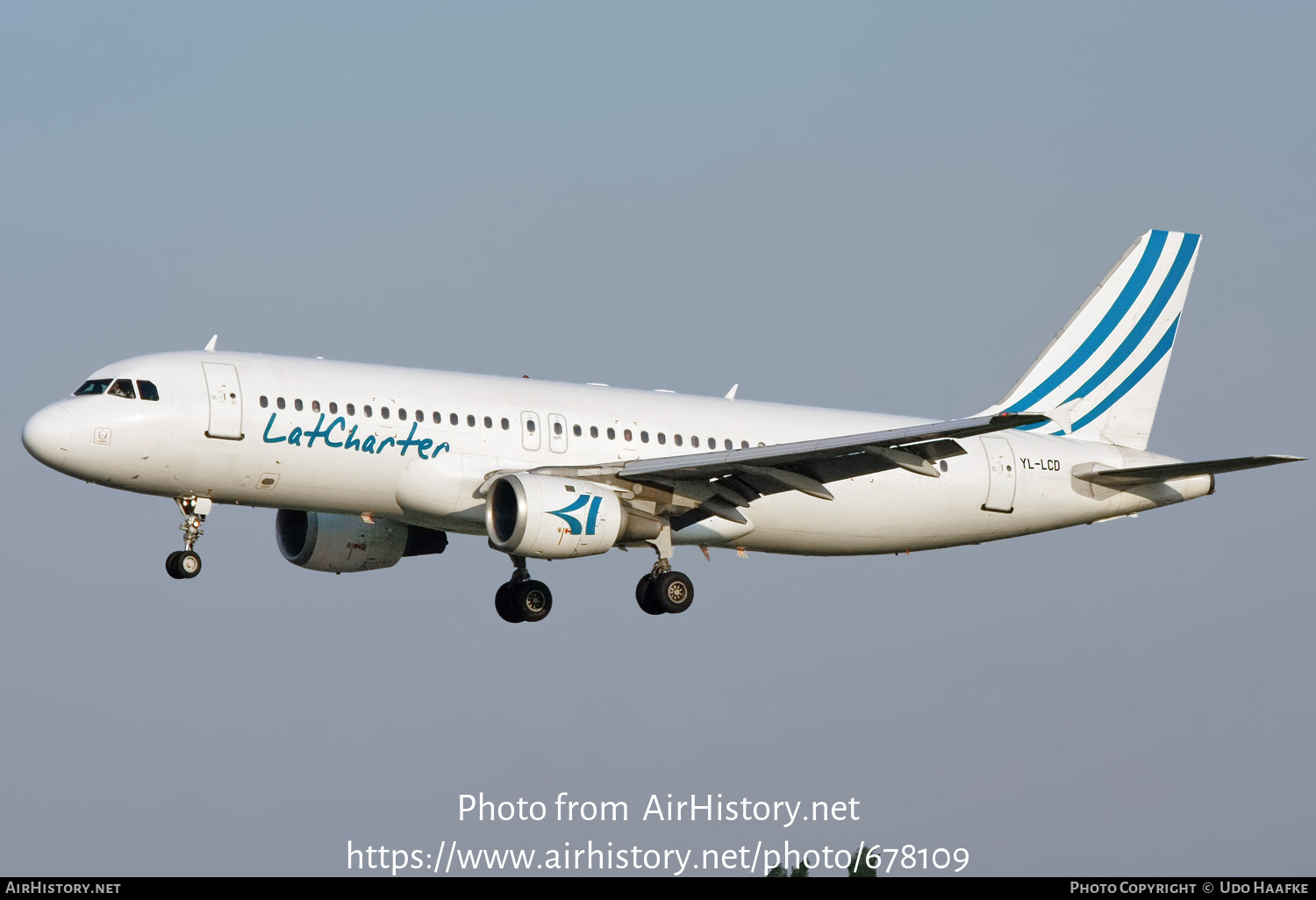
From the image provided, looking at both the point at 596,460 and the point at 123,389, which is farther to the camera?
the point at 596,460

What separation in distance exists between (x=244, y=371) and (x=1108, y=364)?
2274 cm

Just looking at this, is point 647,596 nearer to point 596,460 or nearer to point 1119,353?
point 596,460

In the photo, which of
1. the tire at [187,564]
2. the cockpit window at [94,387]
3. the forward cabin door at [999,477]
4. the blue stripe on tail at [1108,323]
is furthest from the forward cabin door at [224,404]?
the blue stripe on tail at [1108,323]

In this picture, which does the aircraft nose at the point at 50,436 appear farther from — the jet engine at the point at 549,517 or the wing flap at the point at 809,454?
the wing flap at the point at 809,454

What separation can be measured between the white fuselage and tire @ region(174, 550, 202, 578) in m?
1.32

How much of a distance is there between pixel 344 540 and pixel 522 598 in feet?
14.6

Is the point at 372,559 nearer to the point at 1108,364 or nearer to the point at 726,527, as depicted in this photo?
the point at 726,527

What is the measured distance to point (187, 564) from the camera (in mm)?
41062

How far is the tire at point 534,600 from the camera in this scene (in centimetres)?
4516

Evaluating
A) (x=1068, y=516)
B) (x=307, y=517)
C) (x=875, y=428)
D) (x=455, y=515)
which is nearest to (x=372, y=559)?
(x=307, y=517)

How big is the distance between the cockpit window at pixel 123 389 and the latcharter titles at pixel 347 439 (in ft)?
9.00

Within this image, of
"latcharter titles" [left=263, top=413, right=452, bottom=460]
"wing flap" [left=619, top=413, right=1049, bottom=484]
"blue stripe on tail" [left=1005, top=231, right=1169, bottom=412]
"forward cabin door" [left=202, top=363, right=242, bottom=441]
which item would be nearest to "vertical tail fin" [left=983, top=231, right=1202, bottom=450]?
"blue stripe on tail" [left=1005, top=231, right=1169, bottom=412]

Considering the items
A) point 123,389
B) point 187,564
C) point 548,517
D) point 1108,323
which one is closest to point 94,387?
point 123,389

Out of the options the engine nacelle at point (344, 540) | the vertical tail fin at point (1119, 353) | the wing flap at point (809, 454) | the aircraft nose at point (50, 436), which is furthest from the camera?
the vertical tail fin at point (1119, 353)
